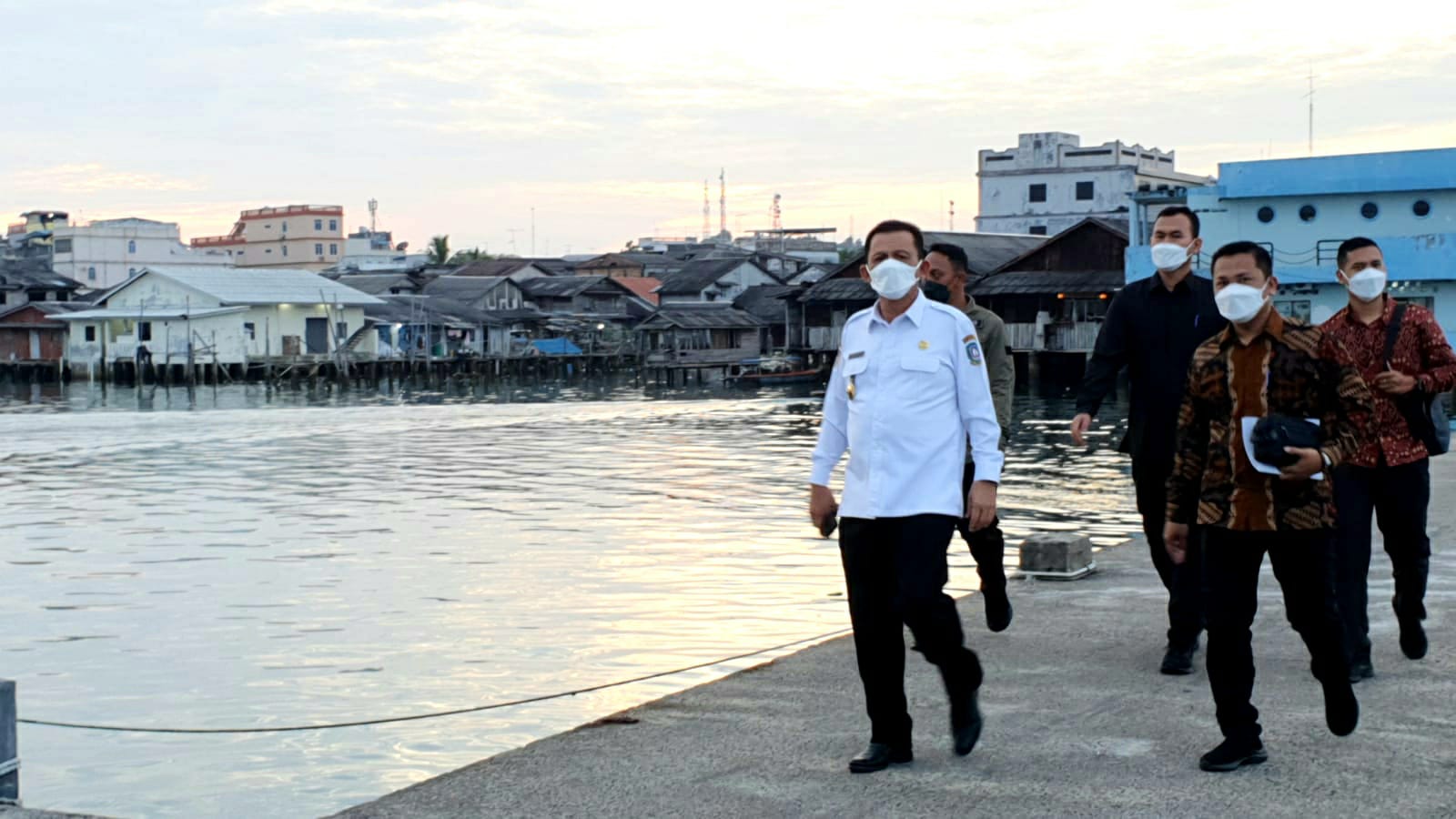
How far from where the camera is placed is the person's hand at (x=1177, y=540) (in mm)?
4766

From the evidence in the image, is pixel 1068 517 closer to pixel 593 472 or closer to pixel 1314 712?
pixel 593 472

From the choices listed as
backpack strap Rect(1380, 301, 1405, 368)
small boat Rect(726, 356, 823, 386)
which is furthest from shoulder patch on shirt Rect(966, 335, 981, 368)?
small boat Rect(726, 356, 823, 386)

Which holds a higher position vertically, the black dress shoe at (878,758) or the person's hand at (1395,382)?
the person's hand at (1395,382)

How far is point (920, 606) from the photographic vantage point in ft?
14.9

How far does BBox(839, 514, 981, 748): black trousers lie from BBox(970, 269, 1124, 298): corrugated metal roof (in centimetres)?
5266

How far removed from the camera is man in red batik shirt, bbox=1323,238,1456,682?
5.72 meters

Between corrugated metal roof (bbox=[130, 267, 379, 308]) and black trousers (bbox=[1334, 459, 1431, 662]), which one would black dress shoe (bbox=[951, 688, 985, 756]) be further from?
corrugated metal roof (bbox=[130, 267, 379, 308])

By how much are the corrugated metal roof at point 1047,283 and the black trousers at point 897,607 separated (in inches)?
2073

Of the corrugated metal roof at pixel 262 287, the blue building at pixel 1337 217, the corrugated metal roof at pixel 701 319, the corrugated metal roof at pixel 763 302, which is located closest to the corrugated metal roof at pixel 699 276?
the corrugated metal roof at pixel 763 302

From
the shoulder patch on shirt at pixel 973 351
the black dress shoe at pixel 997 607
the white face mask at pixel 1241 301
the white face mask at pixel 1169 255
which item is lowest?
the black dress shoe at pixel 997 607

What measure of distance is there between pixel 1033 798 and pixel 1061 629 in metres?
2.69

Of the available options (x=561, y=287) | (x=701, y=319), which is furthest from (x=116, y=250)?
(x=701, y=319)

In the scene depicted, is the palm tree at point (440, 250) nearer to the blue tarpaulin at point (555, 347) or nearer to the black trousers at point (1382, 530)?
the blue tarpaulin at point (555, 347)

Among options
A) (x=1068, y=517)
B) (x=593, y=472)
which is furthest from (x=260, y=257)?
(x=1068, y=517)
